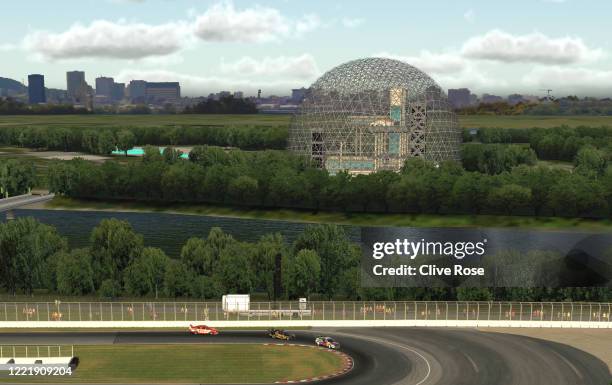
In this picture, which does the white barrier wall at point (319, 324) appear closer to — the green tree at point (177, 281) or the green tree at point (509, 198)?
the green tree at point (177, 281)

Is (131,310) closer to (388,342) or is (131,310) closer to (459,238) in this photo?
(388,342)

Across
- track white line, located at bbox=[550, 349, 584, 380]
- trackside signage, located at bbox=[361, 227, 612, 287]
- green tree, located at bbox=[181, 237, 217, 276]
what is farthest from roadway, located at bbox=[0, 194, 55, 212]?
track white line, located at bbox=[550, 349, 584, 380]

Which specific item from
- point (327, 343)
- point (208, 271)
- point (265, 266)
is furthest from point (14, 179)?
point (327, 343)

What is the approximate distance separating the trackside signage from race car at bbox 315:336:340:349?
35.1 ft

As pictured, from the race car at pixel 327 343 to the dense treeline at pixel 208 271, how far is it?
53.7 feet

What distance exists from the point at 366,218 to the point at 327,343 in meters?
86.2

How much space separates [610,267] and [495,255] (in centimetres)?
1209

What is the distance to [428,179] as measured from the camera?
17412 cm

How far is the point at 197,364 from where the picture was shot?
7788 cm

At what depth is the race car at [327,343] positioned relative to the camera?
271 feet

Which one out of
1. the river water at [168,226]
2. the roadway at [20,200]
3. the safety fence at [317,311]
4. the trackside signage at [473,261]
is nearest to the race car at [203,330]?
the safety fence at [317,311]

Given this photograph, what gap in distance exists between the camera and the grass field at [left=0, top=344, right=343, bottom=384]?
74188 millimetres

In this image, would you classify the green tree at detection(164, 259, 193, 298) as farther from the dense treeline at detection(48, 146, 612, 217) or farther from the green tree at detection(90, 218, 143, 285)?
the dense treeline at detection(48, 146, 612, 217)

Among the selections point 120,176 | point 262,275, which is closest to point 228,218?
point 120,176
